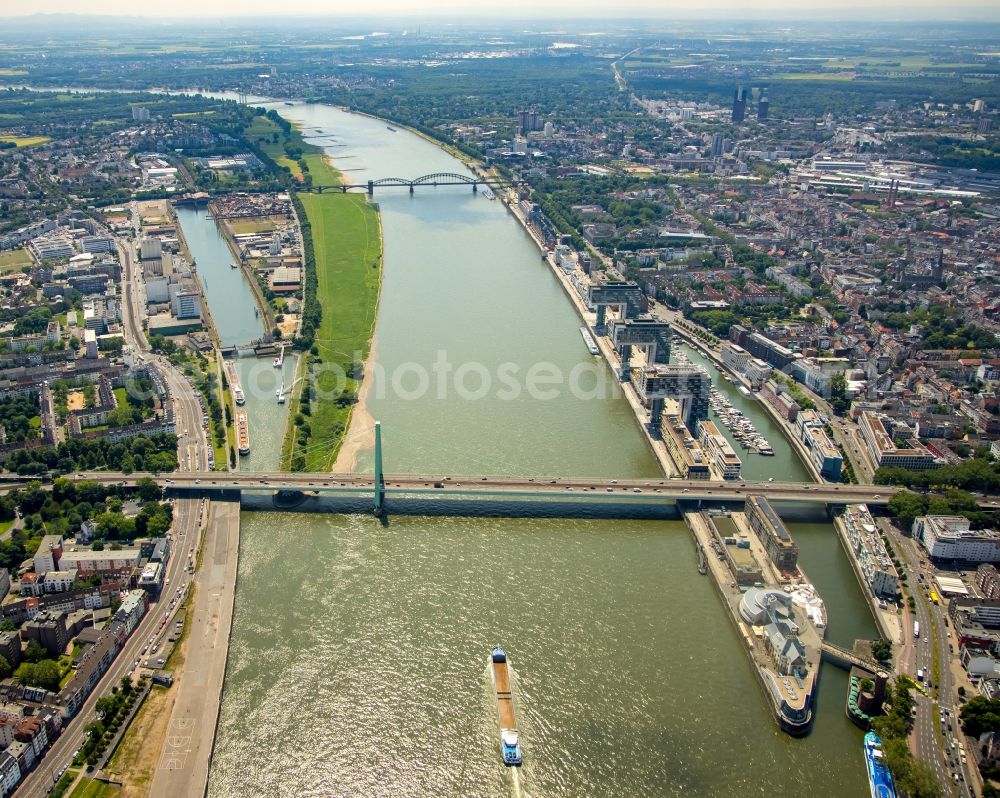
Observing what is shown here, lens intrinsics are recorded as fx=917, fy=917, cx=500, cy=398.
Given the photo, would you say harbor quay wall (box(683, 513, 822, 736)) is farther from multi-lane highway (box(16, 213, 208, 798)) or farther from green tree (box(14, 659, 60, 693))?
green tree (box(14, 659, 60, 693))

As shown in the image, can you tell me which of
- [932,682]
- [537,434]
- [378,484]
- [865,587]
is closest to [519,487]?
[378,484]

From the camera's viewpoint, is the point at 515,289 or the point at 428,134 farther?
the point at 428,134

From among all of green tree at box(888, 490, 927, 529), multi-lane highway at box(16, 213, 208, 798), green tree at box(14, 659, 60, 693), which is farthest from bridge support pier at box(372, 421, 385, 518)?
green tree at box(888, 490, 927, 529)

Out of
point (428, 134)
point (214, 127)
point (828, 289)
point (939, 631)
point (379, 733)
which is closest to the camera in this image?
point (379, 733)

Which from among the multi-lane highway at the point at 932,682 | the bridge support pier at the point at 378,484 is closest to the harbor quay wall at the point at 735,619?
the multi-lane highway at the point at 932,682

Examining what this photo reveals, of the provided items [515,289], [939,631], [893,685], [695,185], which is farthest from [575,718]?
[695,185]

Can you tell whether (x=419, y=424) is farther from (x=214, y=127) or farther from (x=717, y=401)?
(x=214, y=127)

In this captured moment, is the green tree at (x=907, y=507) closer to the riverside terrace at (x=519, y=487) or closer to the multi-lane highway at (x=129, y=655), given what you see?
the riverside terrace at (x=519, y=487)
